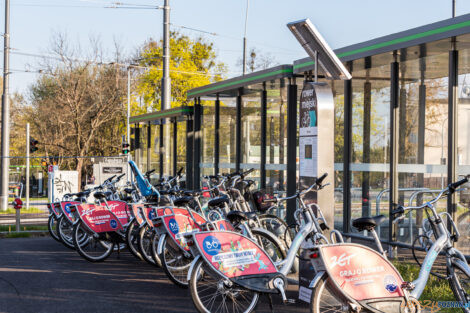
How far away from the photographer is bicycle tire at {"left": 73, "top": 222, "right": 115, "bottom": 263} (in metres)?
8.91

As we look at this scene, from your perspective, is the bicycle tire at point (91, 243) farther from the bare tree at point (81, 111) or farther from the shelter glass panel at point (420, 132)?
the bare tree at point (81, 111)

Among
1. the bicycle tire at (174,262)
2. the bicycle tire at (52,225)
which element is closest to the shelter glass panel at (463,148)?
the bicycle tire at (174,262)

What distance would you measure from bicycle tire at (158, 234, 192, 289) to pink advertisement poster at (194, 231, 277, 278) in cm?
142

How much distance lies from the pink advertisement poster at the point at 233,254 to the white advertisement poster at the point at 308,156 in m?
1.05

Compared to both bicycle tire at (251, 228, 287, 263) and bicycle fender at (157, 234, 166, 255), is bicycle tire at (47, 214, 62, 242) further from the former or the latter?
bicycle tire at (251, 228, 287, 263)

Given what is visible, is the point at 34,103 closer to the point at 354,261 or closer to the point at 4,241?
the point at 4,241

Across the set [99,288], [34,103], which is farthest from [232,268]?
[34,103]

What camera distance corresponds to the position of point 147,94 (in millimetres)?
31406

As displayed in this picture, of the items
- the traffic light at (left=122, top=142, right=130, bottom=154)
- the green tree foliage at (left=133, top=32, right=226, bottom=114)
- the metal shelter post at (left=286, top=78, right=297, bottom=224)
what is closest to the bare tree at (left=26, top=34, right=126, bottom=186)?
the green tree foliage at (left=133, top=32, right=226, bottom=114)

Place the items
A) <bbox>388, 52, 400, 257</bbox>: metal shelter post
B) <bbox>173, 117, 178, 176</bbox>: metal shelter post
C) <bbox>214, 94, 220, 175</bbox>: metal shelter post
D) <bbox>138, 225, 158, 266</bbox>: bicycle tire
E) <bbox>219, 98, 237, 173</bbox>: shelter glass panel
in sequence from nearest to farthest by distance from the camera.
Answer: <bbox>138, 225, 158, 266</bbox>: bicycle tire
<bbox>388, 52, 400, 257</bbox>: metal shelter post
<bbox>219, 98, 237, 173</bbox>: shelter glass panel
<bbox>214, 94, 220, 175</bbox>: metal shelter post
<bbox>173, 117, 178, 176</bbox>: metal shelter post

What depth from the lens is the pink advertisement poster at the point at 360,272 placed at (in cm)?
450

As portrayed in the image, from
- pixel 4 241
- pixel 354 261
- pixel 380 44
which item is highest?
pixel 380 44

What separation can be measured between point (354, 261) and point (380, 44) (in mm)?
4185

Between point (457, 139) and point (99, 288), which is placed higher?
point (457, 139)
